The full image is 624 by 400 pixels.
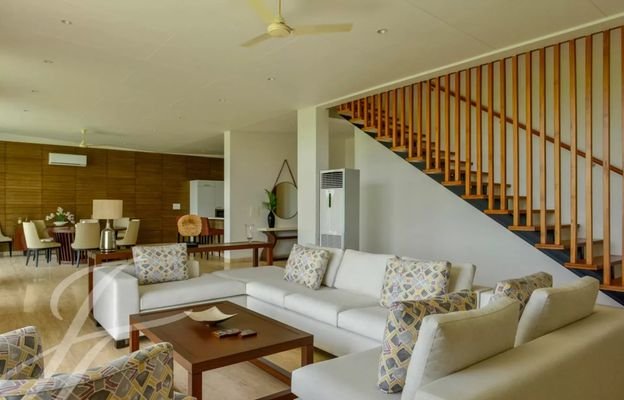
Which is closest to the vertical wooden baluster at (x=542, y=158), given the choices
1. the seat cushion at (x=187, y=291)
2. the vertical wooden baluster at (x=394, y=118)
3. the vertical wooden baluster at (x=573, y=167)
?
the vertical wooden baluster at (x=573, y=167)

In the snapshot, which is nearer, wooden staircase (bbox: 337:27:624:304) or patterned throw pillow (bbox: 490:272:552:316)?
patterned throw pillow (bbox: 490:272:552:316)

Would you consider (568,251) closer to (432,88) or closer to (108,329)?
(432,88)

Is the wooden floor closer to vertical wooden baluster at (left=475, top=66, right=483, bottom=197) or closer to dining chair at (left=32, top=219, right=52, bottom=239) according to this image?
dining chair at (left=32, top=219, right=52, bottom=239)

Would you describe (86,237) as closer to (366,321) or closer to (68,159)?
(68,159)

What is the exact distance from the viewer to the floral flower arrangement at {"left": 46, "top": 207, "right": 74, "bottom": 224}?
939 cm

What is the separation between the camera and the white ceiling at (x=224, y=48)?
311 centimetres

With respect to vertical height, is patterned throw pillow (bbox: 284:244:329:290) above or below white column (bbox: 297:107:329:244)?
below

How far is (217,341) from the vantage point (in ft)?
8.25

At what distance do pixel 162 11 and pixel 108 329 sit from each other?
105 inches

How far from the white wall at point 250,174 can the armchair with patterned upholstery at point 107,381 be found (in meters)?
7.15

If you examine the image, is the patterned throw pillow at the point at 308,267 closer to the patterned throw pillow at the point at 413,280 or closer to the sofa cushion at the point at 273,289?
the sofa cushion at the point at 273,289

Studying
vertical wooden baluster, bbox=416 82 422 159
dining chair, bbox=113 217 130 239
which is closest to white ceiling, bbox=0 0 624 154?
vertical wooden baluster, bbox=416 82 422 159

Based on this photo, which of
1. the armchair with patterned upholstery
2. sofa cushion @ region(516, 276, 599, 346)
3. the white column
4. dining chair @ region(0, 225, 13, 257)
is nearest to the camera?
the armchair with patterned upholstery

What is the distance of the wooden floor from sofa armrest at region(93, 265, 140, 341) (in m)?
0.17
